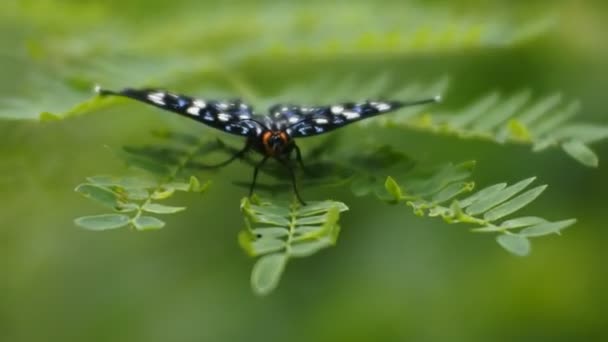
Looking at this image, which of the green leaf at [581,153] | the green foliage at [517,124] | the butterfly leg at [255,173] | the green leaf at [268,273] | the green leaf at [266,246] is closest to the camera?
the green leaf at [268,273]

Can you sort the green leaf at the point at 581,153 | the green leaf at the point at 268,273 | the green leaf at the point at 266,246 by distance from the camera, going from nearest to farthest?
the green leaf at the point at 268,273 → the green leaf at the point at 266,246 → the green leaf at the point at 581,153

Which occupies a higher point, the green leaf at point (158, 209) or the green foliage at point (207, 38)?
the green foliage at point (207, 38)

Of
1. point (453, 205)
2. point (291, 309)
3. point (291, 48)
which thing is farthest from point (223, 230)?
point (453, 205)

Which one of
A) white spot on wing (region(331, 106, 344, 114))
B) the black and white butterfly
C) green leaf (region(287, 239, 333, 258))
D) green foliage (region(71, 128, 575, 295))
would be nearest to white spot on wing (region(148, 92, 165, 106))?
the black and white butterfly

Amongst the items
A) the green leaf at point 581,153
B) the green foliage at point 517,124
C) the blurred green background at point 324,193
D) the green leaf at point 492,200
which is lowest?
the green leaf at point 492,200

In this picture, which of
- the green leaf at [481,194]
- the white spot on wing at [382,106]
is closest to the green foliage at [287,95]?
the green leaf at [481,194]

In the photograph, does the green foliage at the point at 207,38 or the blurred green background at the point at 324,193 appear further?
the blurred green background at the point at 324,193

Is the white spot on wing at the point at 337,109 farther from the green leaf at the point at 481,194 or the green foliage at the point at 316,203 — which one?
the green leaf at the point at 481,194
